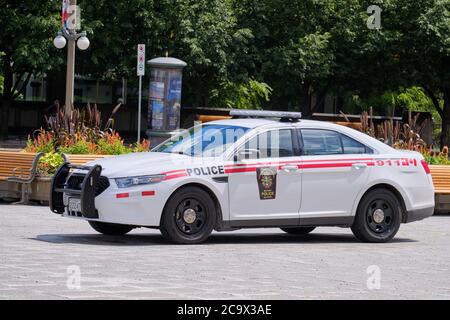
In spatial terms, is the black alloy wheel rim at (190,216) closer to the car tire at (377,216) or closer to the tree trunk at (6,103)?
the car tire at (377,216)

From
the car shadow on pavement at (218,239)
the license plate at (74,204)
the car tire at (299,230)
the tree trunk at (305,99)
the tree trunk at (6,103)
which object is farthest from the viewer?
the tree trunk at (305,99)

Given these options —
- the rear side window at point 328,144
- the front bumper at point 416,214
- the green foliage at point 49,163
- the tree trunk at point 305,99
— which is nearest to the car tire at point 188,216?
the rear side window at point 328,144

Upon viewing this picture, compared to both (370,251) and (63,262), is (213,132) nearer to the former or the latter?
(370,251)

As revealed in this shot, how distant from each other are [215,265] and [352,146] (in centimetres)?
373

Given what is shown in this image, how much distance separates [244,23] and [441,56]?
26.5ft

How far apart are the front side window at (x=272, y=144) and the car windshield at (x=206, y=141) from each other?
20 centimetres

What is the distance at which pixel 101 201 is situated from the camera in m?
13.1

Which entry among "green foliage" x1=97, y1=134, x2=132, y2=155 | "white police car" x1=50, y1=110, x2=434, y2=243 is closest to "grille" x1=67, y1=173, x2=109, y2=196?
"white police car" x1=50, y1=110, x2=434, y2=243

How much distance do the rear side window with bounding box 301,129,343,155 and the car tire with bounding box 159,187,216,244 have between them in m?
1.62

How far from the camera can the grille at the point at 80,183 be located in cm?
1310

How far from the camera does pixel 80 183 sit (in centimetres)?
1351

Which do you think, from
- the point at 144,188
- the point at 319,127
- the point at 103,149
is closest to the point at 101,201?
the point at 144,188

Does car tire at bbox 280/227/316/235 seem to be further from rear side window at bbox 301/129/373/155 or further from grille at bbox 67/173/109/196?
grille at bbox 67/173/109/196

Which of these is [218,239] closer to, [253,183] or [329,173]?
[253,183]
